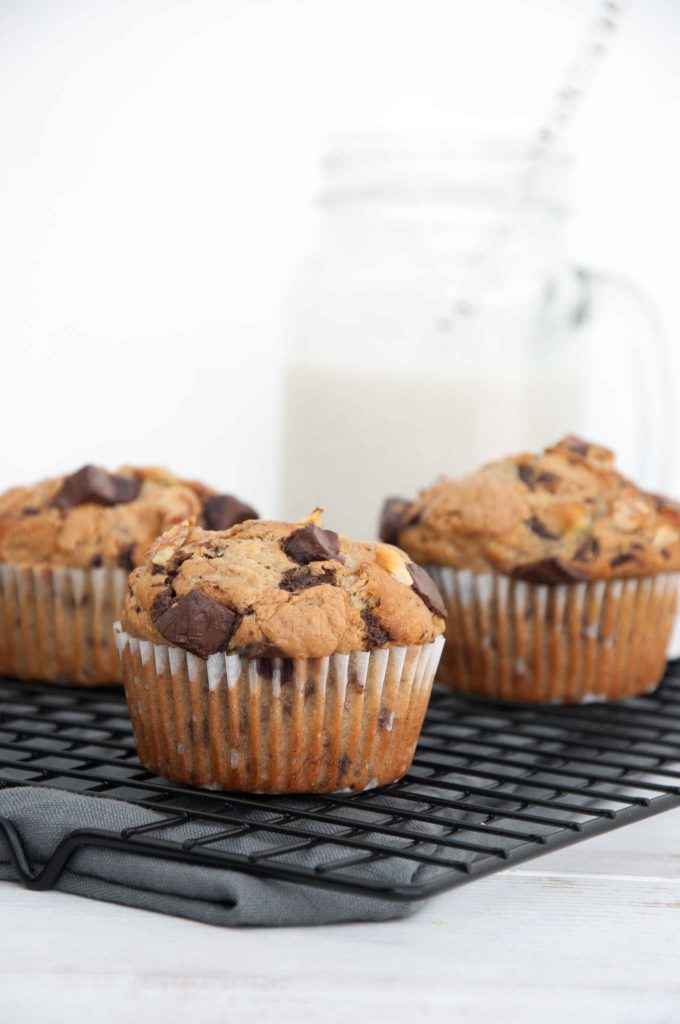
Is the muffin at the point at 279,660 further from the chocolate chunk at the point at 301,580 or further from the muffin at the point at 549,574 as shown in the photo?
the muffin at the point at 549,574

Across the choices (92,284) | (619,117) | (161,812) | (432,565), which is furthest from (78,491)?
(619,117)

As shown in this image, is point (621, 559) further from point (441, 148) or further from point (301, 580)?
point (441, 148)

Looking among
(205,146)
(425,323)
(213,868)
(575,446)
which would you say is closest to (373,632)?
(213,868)

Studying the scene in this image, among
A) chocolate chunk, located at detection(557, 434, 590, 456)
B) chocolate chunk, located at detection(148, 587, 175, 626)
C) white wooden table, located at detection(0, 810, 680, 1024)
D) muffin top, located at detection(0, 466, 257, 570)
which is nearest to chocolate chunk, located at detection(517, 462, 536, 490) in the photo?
chocolate chunk, located at detection(557, 434, 590, 456)

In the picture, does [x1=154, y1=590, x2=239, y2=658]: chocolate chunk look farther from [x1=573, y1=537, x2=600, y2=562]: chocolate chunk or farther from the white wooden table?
[x1=573, y1=537, x2=600, y2=562]: chocolate chunk

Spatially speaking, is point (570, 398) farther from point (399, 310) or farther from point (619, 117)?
point (619, 117)

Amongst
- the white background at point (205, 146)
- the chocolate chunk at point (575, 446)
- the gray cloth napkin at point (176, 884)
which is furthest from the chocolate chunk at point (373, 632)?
the white background at point (205, 146)
